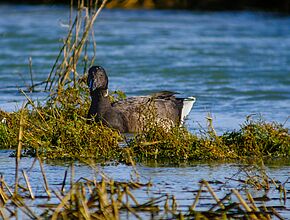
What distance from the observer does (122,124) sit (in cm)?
1037

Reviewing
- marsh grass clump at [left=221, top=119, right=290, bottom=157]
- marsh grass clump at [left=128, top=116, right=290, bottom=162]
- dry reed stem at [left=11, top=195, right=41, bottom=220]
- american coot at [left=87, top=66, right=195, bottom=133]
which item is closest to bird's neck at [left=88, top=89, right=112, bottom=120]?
american coot at [left=87, top=66, right=195, bottom=133]

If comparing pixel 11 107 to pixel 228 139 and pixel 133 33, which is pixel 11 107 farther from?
pixel 133 33

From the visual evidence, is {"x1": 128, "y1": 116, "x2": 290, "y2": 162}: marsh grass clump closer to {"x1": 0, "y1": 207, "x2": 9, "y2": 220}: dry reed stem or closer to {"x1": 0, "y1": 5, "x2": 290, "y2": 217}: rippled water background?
{"x1": 0, "y1": 5, "x2": 290, "y2": 217}: rippled water background

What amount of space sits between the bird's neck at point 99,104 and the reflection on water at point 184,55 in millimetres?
1088

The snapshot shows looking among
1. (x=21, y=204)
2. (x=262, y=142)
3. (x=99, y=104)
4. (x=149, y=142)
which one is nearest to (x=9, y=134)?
(x=99, y=104)

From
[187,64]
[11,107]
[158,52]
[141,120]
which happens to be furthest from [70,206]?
[158,52]

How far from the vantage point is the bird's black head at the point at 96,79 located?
409 inches

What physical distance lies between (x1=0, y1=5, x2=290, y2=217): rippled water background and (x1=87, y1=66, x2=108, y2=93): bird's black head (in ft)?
3.98

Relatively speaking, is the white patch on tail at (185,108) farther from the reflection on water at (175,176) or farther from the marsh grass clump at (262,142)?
the reflection on water at (175,176)

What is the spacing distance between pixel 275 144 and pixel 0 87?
6441 mm

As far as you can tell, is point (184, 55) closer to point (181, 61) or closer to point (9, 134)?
point (181, 61)

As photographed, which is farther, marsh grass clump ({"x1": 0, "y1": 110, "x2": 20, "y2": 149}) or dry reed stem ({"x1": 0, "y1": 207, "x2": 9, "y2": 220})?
marsh grass clump ({"x1": 0, "y1": 110, "x2": 20, "y2": 149})

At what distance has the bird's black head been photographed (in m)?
10.4

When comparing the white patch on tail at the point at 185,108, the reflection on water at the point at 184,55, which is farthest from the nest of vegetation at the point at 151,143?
the white patch on tail at the point at 185,108
